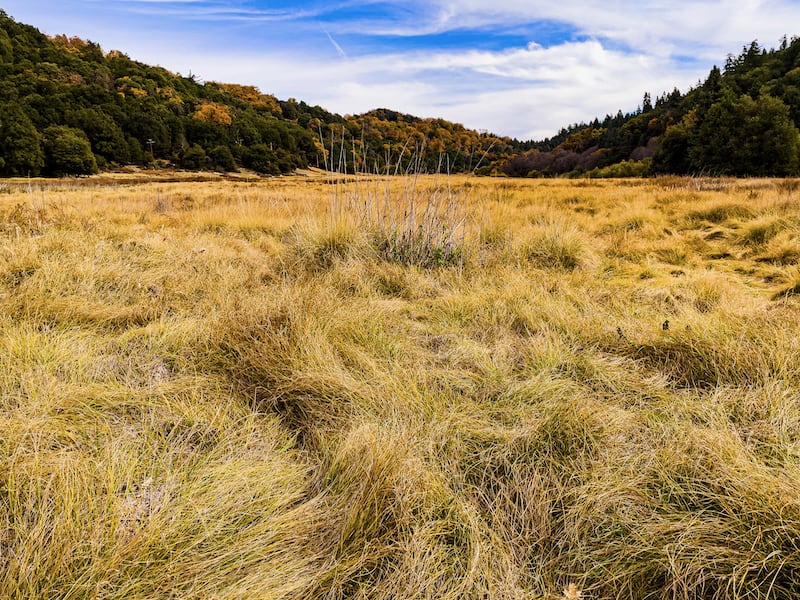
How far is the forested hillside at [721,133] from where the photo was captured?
88.4 ft

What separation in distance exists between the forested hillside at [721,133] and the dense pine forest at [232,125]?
0.10 m

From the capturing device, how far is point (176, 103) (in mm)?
67312

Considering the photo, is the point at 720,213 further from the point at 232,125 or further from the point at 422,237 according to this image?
the point at 232,125

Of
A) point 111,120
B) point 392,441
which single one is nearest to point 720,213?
point 392,441

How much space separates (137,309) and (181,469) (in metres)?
1.68

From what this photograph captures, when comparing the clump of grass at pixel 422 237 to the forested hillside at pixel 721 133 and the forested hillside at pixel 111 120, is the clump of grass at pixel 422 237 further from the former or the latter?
the forested hillside at pixel 111 120

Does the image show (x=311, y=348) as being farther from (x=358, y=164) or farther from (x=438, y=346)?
(x=358, y=164)

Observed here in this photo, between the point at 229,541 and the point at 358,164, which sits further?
the point at 358,164

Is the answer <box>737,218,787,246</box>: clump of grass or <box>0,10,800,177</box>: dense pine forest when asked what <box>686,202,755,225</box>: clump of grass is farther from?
<box>0,10,800,177</box>: dense pine forest

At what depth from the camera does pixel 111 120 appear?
176 feet

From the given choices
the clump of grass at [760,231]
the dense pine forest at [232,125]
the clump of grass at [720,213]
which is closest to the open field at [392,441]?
the clump of grass at [760,231]

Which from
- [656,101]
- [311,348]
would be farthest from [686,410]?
[656,101]

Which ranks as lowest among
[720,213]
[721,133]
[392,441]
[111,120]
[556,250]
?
[392,441]

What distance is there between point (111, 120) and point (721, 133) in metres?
69.8
